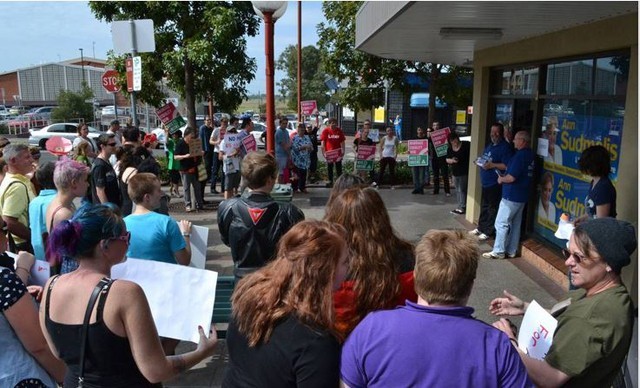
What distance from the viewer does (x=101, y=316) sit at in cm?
212

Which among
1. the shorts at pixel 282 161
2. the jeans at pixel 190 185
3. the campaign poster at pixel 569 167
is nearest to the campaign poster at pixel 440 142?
the shorts at pixel 282 161

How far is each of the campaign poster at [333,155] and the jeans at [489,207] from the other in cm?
570

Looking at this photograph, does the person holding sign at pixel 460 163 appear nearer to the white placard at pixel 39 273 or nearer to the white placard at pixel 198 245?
the white placard at pixel 198 245

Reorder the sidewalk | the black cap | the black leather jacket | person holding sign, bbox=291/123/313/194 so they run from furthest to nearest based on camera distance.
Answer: person holding sign, bbox=291/123/313/194, the sidewalk, the black leather jacket, the black cap

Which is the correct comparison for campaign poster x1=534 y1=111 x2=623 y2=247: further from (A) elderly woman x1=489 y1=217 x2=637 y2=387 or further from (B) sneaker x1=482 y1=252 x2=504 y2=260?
(A) elderly woman x1=489 y1=217 x2=637 y2=387

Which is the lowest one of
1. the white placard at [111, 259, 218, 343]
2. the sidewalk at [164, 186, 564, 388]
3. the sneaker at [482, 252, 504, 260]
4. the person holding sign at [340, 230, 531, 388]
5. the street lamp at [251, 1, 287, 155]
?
the sidewalk at [164, 186, 564, 388]

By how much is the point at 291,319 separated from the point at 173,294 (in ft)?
4.24

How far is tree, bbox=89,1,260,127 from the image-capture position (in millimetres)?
11789

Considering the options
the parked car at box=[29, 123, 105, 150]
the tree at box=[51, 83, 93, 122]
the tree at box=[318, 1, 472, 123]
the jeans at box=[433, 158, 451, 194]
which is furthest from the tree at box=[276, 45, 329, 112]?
the jeans at box=[433, 158, 451, 194]

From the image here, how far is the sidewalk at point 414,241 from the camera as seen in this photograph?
4344mm

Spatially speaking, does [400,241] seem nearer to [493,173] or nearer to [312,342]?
[312,342]

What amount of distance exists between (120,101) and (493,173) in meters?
67.5

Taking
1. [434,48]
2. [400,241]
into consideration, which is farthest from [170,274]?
[434,48]

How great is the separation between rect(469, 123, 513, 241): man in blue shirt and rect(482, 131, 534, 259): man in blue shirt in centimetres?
42
